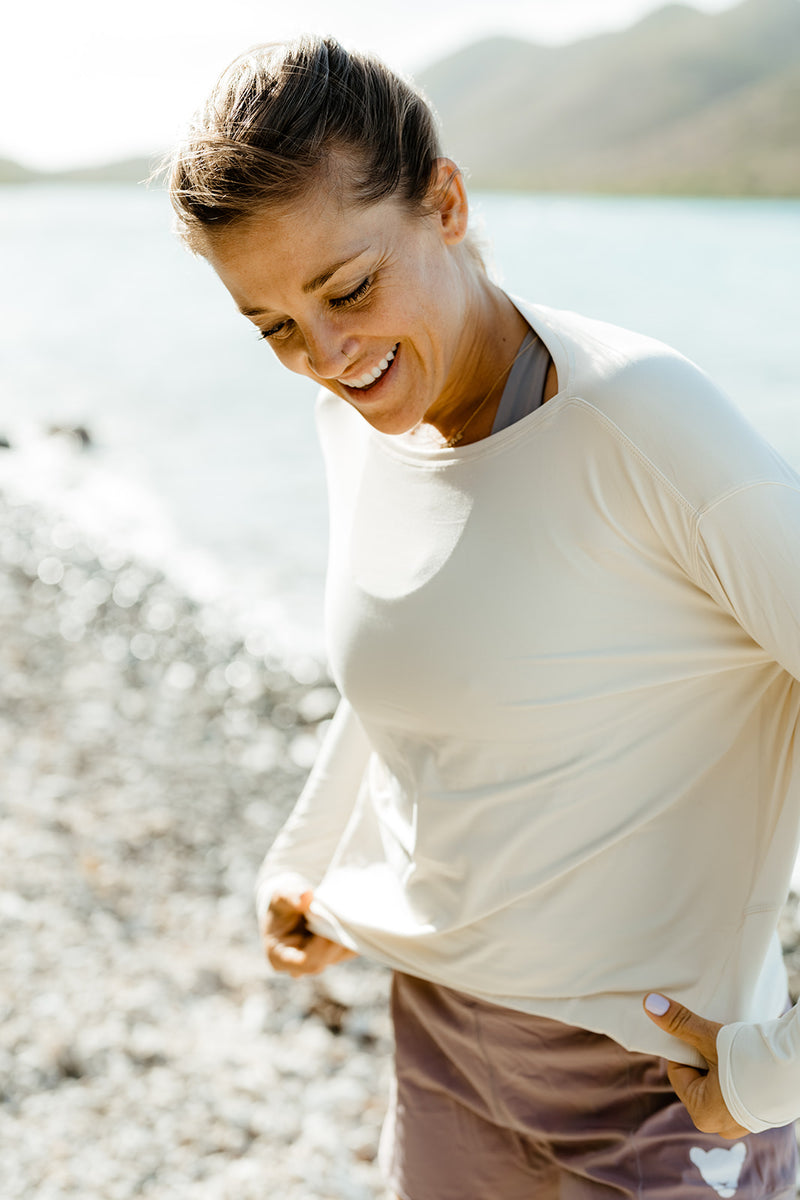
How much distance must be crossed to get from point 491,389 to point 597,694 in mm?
440

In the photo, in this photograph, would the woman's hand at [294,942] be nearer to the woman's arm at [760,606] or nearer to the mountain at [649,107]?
the woman's arm at [760,606]

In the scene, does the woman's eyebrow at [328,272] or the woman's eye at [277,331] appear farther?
the woman's eye at [277,331]

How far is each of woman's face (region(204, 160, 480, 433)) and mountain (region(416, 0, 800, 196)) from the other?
3131cm

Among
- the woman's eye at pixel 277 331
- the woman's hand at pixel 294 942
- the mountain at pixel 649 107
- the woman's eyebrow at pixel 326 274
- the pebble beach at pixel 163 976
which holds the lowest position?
the mountain at pixel 649 107

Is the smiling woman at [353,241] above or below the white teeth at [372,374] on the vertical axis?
above

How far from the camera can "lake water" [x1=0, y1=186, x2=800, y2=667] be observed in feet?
36.6

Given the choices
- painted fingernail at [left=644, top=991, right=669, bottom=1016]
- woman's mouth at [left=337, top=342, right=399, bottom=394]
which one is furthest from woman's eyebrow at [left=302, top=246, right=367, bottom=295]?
painted fingernail at [left=644, top=991, right=669, bottom=1016]

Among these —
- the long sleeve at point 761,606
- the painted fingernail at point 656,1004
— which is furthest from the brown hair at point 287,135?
the painted fingernail at point 656,1004

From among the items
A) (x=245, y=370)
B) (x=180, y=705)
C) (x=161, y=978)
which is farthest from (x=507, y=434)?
(x=245, y=370)

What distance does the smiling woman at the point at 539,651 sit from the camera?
1.23 meters

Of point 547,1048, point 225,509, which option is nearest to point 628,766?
point 547,1048

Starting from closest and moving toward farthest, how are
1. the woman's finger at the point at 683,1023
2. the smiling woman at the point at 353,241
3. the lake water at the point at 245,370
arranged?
the smiling woman at the point at 353,241 → the woman's finger at the point at 683,1023 → the lake water at the point at 245,370

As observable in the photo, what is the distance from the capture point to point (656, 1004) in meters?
1.36

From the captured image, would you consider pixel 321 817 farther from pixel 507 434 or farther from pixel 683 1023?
pixel 507 434
